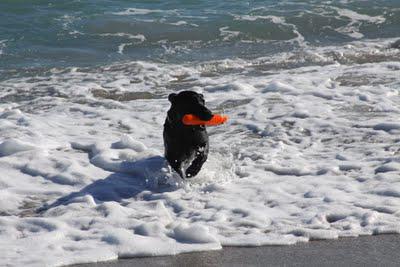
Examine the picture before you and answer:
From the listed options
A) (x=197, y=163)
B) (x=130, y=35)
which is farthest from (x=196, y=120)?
(x=130, y=35)

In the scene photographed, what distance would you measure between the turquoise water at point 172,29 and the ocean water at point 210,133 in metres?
0.05

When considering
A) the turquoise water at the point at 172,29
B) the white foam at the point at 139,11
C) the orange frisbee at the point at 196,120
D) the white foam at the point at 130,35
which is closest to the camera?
the orange frisbee at the point at 196,120

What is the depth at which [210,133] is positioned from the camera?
764 cm

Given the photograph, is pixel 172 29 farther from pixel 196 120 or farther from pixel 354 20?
pixel 196 120

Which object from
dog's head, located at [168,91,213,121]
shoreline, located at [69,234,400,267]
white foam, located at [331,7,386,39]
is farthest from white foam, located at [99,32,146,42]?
shoreline, located at [69,234,400,267]

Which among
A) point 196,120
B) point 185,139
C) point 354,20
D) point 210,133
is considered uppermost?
point 196,120

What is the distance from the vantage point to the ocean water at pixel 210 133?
520 centimetres

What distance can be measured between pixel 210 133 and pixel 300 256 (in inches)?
120

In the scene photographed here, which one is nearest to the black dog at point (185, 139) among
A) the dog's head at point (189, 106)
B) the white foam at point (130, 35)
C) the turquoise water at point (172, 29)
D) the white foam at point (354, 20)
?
the dog's head at point (189, 106)

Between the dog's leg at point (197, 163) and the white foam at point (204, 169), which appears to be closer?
the white foam at point (204, 169)

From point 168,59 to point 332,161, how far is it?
18.6 feet

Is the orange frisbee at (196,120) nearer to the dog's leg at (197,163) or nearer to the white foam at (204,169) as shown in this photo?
the dog's leg at (197,163)

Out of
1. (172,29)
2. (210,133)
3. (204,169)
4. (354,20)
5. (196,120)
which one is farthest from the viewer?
(354,20)

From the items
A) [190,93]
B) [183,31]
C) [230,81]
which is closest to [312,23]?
[183,31]
